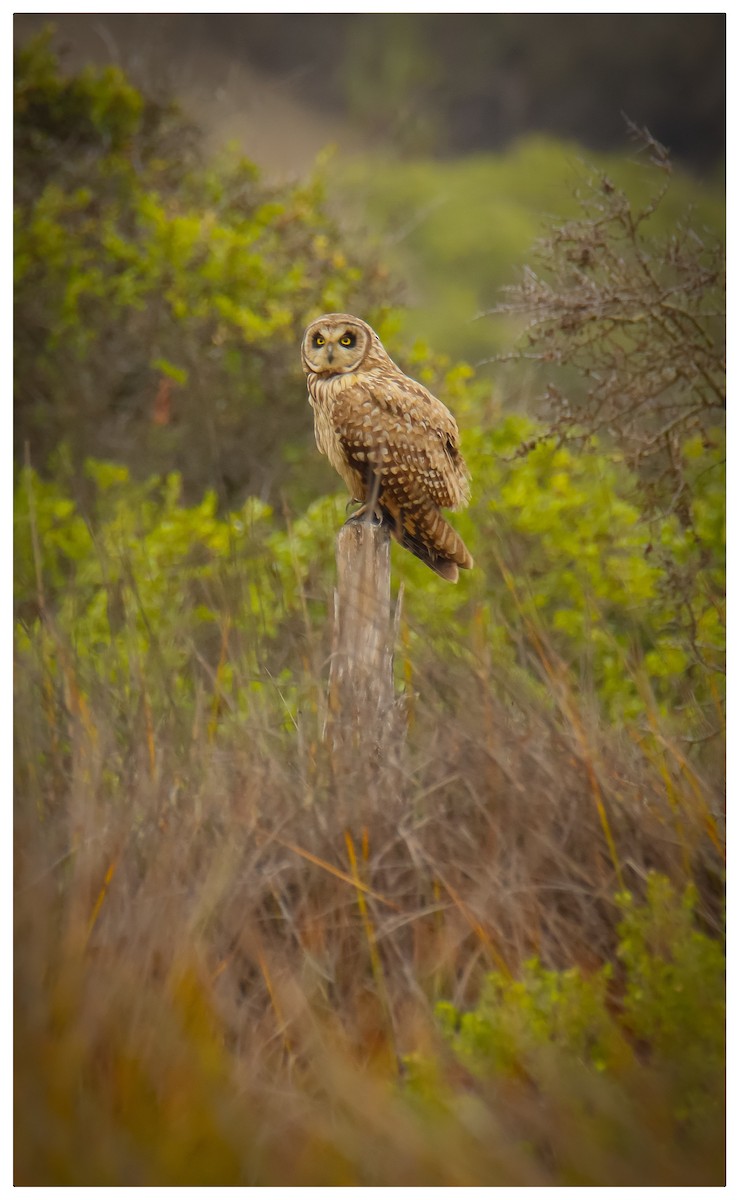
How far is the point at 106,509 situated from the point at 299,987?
3.59m

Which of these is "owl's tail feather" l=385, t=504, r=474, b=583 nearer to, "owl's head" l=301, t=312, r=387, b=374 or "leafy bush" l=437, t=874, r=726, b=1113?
"owl's head" l=301, t=312, r=387, b=374

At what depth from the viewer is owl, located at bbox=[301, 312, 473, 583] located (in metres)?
2.84

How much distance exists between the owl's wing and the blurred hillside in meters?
1.00

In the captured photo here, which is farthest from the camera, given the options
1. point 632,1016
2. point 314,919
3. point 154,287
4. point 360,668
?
point 154,287

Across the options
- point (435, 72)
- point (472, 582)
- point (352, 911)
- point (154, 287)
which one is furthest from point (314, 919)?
point (154, 287)

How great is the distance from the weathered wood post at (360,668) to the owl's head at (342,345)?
1.90 ft

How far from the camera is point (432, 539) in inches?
117

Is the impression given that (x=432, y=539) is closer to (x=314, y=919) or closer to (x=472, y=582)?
(x=314, y=919)

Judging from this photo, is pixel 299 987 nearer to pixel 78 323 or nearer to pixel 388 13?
pixel 388 13

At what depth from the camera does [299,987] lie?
201 centimetres

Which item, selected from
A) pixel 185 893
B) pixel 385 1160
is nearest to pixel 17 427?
pixel 185 893

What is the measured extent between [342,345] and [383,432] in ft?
0.87

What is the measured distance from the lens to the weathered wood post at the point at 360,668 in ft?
7.61

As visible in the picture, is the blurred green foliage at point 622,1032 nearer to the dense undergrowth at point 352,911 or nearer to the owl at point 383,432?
the dense undergrowth at point 352,911
